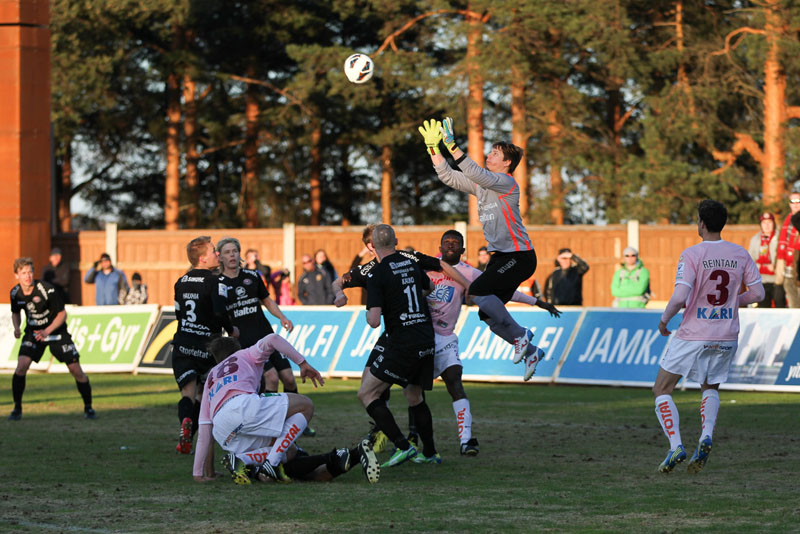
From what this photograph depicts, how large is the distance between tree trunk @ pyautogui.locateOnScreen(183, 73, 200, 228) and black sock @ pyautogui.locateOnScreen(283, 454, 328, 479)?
110ft

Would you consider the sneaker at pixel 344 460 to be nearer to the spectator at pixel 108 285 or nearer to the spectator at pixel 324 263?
the spectator at pixel 324 263

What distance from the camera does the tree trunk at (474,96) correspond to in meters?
33.9

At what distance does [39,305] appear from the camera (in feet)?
50.9

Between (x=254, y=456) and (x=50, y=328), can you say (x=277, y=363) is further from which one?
(x=50, y=328)

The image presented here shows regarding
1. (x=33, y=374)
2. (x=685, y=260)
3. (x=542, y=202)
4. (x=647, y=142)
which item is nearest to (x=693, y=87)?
(x=647, y=142)

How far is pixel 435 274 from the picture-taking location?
11742mm

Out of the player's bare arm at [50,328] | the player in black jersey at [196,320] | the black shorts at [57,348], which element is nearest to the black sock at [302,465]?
the player in black jersey at [196,320]

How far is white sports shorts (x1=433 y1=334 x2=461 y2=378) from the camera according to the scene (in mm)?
11328

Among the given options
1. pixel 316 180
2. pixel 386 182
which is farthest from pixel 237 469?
pixel 386 182

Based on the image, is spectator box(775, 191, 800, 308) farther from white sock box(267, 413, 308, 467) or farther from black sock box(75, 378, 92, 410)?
white sock box(267, 413, 308, 467)

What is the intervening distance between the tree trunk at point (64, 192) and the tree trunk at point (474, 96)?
59.0ft

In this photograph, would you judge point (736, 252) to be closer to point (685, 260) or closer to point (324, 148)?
point (685, 260)

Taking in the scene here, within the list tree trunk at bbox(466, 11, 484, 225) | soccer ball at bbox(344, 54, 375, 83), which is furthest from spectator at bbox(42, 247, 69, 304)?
soccer ball at bbox(344, 54, 375, 83)

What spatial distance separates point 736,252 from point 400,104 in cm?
3190
